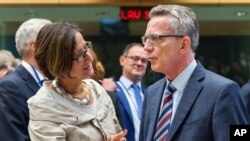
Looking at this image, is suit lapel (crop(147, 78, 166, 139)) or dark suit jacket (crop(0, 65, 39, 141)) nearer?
suit lapel (crop(147, 78, 166, 139))

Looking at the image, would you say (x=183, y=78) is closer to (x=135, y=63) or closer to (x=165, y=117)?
(x=165, y=117)

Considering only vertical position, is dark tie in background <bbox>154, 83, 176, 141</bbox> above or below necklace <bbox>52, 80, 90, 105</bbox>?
below

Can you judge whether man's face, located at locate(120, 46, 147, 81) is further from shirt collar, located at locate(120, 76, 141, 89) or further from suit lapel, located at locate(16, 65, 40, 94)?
suit lapel, located at locate(16, 65, 40, 94)

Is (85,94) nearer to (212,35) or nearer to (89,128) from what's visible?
(89,128)

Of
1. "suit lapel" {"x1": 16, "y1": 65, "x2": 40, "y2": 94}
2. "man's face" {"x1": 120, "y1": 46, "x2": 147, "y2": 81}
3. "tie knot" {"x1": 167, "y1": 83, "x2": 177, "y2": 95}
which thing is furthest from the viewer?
"man's face" {"x1": 120, "y1": 46, "x2": 147, "y2": 81}

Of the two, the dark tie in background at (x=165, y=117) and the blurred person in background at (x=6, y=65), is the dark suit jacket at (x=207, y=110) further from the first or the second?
the blurred person in background at (x=6, y=65)

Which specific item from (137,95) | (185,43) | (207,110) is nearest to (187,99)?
(207,110)

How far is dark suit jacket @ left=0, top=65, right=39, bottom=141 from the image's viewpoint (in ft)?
12.1

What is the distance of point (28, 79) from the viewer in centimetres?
395

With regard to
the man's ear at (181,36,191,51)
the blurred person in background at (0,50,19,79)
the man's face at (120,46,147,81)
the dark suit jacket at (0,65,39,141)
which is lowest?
the man's face at (120,46,147,81)

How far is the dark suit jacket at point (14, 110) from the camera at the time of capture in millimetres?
3688

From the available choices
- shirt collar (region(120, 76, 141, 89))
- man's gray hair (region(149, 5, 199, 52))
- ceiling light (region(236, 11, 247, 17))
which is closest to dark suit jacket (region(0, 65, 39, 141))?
man's gray hair (region(149, 5, 199, 52))

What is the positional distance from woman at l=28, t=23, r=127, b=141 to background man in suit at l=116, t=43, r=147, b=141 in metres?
2.03

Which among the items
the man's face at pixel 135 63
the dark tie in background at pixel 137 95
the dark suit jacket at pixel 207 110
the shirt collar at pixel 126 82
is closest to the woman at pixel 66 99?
the dark suit jacket at pixel 207 110
